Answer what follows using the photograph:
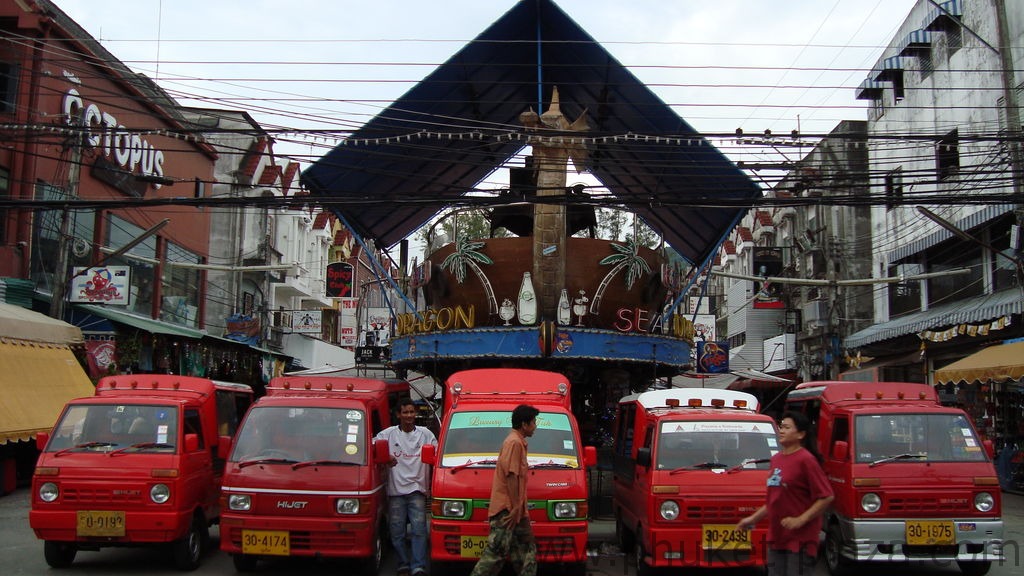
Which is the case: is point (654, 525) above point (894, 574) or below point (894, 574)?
above

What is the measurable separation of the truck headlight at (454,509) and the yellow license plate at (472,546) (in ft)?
0.80

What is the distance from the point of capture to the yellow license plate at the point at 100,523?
9.42m

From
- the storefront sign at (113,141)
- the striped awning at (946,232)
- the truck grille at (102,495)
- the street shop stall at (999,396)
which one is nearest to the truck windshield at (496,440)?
the truck grille at (102,495)

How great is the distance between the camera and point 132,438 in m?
10.3

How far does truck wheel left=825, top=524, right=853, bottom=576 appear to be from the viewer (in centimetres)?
1009

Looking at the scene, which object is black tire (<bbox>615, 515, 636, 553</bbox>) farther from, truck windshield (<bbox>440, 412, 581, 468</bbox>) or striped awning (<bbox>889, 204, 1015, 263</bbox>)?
striped awning (<bbox>889, 204, 1015, 263</bbox>)

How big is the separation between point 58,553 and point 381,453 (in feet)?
12.8

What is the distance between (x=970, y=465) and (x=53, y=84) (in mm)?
21952

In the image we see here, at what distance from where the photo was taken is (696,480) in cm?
951

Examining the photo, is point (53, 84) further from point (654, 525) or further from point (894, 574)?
point (894, 574)

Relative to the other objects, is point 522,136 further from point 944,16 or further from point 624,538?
point 944,16

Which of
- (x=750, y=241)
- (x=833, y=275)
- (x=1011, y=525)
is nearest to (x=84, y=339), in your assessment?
(x=1011, y=525)

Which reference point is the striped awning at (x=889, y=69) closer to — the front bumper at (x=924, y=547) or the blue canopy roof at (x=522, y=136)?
the blue canopy roof at (x=522, y=136)

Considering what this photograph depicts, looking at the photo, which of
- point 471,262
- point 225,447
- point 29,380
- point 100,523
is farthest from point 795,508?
point 29,380
